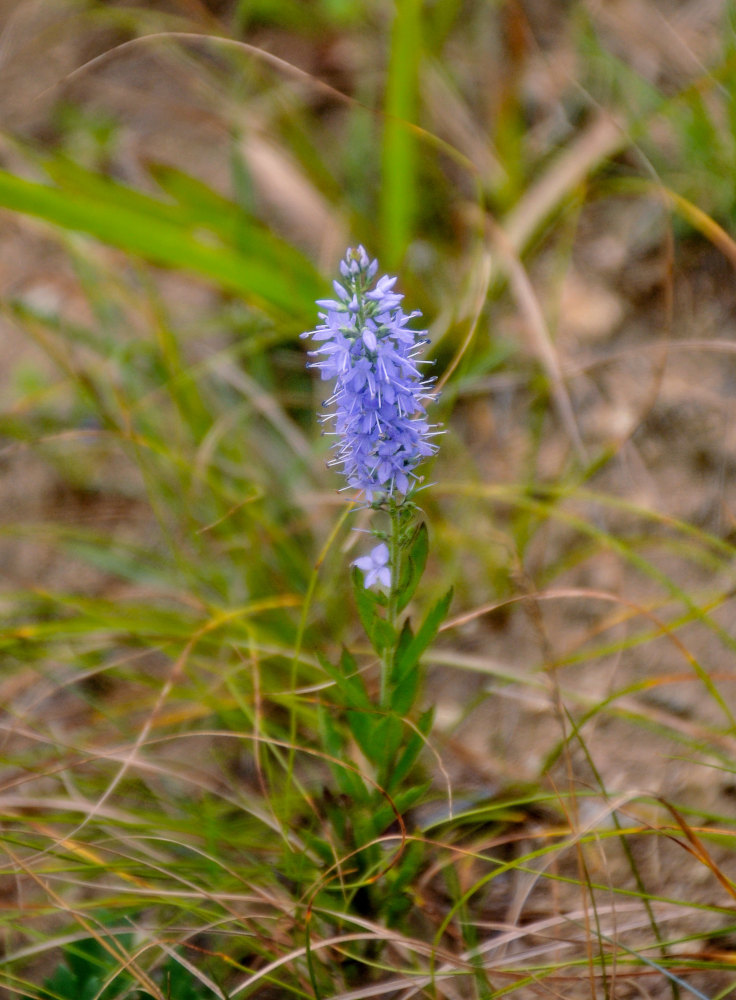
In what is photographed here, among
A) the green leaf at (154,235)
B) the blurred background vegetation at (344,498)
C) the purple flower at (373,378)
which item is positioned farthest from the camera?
the green leaf at (154,235)

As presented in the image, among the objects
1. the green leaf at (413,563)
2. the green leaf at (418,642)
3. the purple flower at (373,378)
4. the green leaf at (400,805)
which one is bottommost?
the green leaf at (400,805)

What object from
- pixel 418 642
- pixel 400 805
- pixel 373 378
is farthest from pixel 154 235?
pixel 400 805

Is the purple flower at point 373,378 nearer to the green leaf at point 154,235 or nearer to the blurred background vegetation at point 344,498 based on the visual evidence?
the blurred background vegetation at point 344,498

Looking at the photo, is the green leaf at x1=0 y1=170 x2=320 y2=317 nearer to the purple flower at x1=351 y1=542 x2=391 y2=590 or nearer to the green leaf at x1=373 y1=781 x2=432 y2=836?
the purple flower at x1=351 y1=542 x2=391 y2=590

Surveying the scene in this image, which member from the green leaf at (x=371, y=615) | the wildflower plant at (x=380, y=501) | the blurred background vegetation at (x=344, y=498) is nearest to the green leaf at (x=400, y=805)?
the wildflower plant at (x=380, y=501)

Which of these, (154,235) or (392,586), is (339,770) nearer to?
(392,586)

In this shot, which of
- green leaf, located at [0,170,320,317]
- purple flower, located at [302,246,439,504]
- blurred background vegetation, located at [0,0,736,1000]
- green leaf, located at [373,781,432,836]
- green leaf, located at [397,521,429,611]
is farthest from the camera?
green leaf, located at [0,170,320,317]

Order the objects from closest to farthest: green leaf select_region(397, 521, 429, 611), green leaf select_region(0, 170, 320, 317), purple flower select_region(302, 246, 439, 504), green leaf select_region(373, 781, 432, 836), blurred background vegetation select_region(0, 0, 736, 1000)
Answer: purple flower select_region(302, 246, 439, 504) → green leaf select_region(397, 521, 429, 611) → green leaf select_region(373, 781, 432, 836) → blurred background vegetation select_region(0, 0, 736, 1000) → green leaf select_region(0, 170, 320, 317)

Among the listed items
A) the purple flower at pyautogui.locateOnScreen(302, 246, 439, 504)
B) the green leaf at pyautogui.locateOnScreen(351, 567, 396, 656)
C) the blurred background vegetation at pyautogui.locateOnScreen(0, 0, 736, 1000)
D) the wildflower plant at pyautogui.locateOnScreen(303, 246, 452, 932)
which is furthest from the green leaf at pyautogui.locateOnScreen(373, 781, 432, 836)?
the purple flower at pyautogui.locateOnScreen(302, 246, 439, 504)
